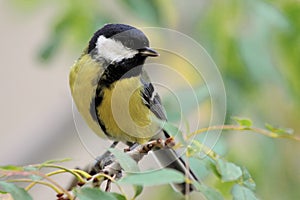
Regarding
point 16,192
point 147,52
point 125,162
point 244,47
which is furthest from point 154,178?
point 244,47

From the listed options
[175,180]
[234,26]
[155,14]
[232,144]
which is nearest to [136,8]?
[155,14]

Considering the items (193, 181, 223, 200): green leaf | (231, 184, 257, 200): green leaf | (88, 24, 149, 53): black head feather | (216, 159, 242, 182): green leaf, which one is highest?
(88, 24, 149, 53): black head feather

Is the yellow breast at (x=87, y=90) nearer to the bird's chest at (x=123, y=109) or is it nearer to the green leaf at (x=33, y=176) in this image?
the bird's chest at (x=123, y=109)

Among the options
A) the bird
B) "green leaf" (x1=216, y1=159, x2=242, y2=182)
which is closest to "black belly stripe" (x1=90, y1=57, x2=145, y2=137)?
the bird

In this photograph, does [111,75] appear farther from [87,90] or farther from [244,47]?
[244,47]

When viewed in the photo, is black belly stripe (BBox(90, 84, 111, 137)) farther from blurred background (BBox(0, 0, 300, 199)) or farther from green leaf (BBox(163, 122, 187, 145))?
blurred background (BBox(0, 0, 300, 199))

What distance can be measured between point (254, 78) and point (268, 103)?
27cm

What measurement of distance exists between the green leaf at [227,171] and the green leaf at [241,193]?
1 centimetres

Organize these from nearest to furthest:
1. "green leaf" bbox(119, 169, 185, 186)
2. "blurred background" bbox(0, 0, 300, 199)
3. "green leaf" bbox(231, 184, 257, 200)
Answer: "green leaf" bbox(119, 169, 185, 186) < "green leaf" bbox(231, 184, 257, 200) < "blurred background" bbox(0, 0, 300, 199)

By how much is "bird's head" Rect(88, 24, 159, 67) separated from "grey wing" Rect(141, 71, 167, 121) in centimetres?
3

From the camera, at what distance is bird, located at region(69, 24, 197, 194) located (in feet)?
3.62

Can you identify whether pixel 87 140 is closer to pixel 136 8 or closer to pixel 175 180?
pixel 175 180

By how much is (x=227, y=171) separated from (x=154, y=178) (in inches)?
5.8

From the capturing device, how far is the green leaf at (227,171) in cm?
84
